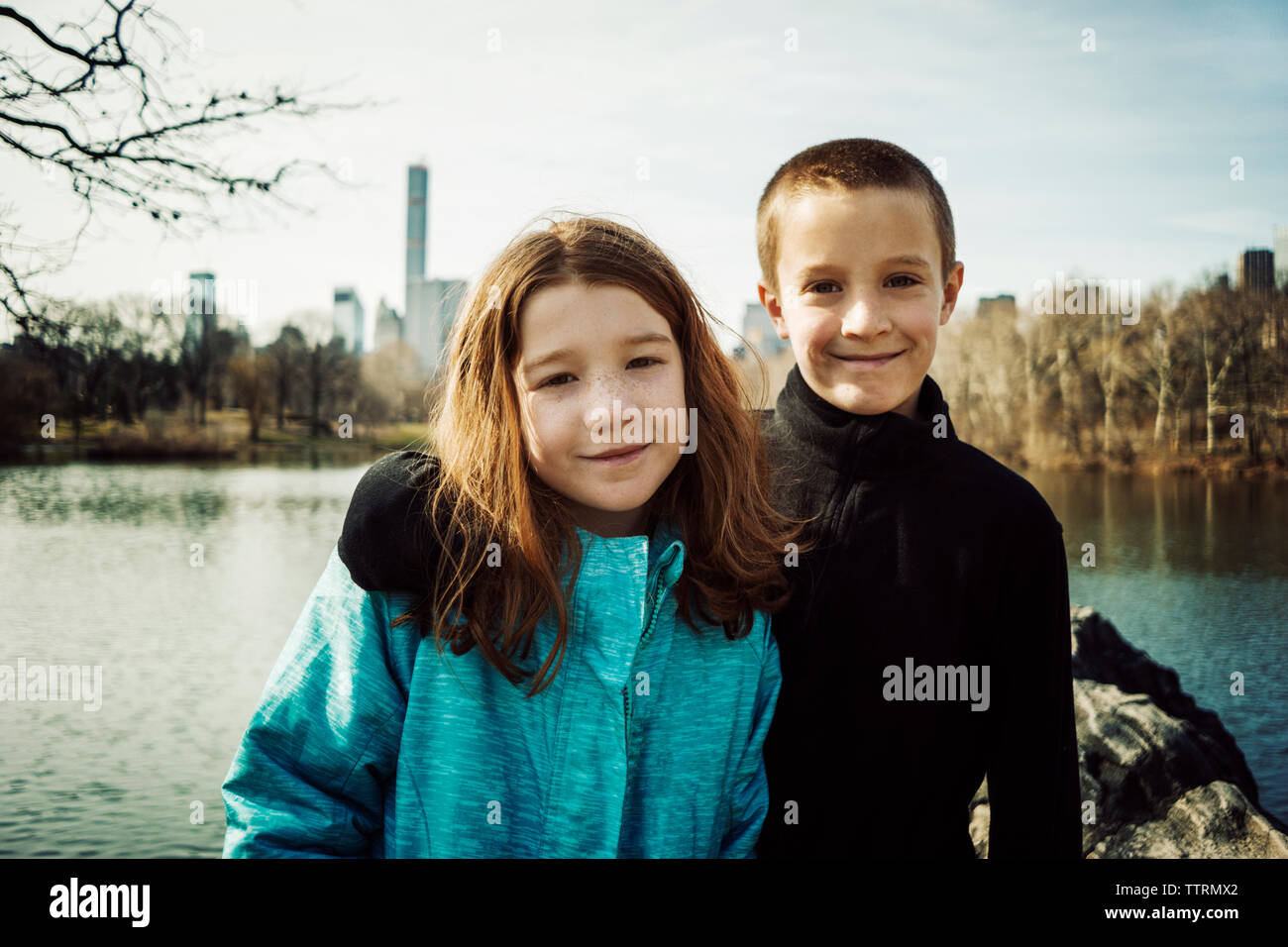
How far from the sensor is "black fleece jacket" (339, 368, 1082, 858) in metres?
1.86

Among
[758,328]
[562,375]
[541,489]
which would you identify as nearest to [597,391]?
[562,375]

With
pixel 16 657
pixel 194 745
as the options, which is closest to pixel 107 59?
pixel 194 745

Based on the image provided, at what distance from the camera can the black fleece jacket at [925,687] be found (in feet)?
6.10

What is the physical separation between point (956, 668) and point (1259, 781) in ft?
23.5

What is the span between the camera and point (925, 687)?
1848 mm

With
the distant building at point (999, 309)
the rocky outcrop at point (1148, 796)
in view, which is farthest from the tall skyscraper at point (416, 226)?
the rocky outcrop at point (1148, 796)

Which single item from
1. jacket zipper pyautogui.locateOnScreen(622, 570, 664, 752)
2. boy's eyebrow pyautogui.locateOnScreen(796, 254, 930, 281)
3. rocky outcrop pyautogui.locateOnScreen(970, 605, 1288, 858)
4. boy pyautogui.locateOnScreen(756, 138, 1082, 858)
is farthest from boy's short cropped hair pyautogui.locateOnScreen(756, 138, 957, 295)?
rocky outcrop pyautogui.locateOnScreen(970, 605, 1288, 858)

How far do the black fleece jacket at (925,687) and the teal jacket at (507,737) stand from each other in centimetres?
18

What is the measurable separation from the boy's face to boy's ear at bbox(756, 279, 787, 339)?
0.11 meters

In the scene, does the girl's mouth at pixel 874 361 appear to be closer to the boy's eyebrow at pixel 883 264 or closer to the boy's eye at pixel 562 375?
the boy's eyebrow at pixel 883 264

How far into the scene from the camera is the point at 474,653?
5.36ft

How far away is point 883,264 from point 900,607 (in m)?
0.80

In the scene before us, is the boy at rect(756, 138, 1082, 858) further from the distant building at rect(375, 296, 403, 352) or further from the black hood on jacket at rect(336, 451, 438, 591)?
the distant building at rect(375, 296, 403, 352)
